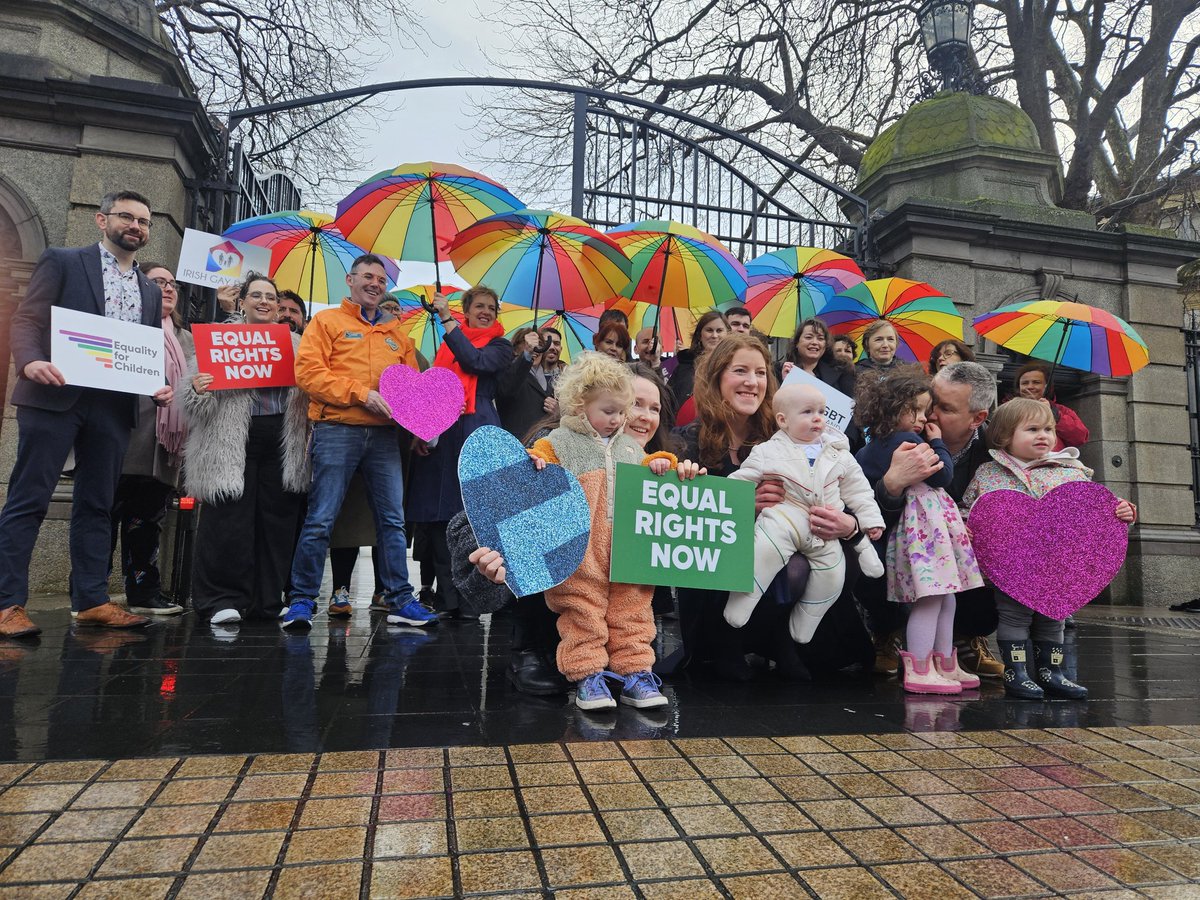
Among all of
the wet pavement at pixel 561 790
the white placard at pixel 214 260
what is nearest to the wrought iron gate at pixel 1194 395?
the wet pavement at pixel 561 790

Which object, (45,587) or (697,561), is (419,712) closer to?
(697,561)

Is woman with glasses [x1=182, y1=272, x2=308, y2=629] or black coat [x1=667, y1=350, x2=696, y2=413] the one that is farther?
black coat [x1=667, y1=350, x2=696, y2=413]

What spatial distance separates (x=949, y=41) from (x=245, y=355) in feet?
30.5

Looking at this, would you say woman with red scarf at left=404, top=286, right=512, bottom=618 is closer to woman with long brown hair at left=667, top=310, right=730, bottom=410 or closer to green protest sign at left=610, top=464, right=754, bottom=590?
woman with long brown hair at left=667, top=310, right=730, bottom=410

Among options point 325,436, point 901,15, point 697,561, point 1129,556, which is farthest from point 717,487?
point 901,15

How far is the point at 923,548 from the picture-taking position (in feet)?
11.8

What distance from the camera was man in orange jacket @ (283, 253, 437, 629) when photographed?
4875mm

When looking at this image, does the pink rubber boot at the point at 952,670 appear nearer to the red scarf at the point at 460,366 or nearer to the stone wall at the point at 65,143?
the red scarf at the point at 460,366

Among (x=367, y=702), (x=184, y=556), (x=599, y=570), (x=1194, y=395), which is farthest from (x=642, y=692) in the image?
(x=1194, y=395)

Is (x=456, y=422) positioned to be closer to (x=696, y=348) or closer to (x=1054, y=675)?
(x=696, y=348)

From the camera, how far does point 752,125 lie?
17.5m

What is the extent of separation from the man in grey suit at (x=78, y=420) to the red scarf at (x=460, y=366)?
169 cm

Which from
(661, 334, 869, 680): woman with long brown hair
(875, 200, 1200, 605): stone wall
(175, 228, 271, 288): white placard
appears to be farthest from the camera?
(875, 200, 1200, 605): stone wall

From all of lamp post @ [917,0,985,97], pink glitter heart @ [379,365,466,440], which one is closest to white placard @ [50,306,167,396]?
pink glitter heart @ [379,365,466,440]
